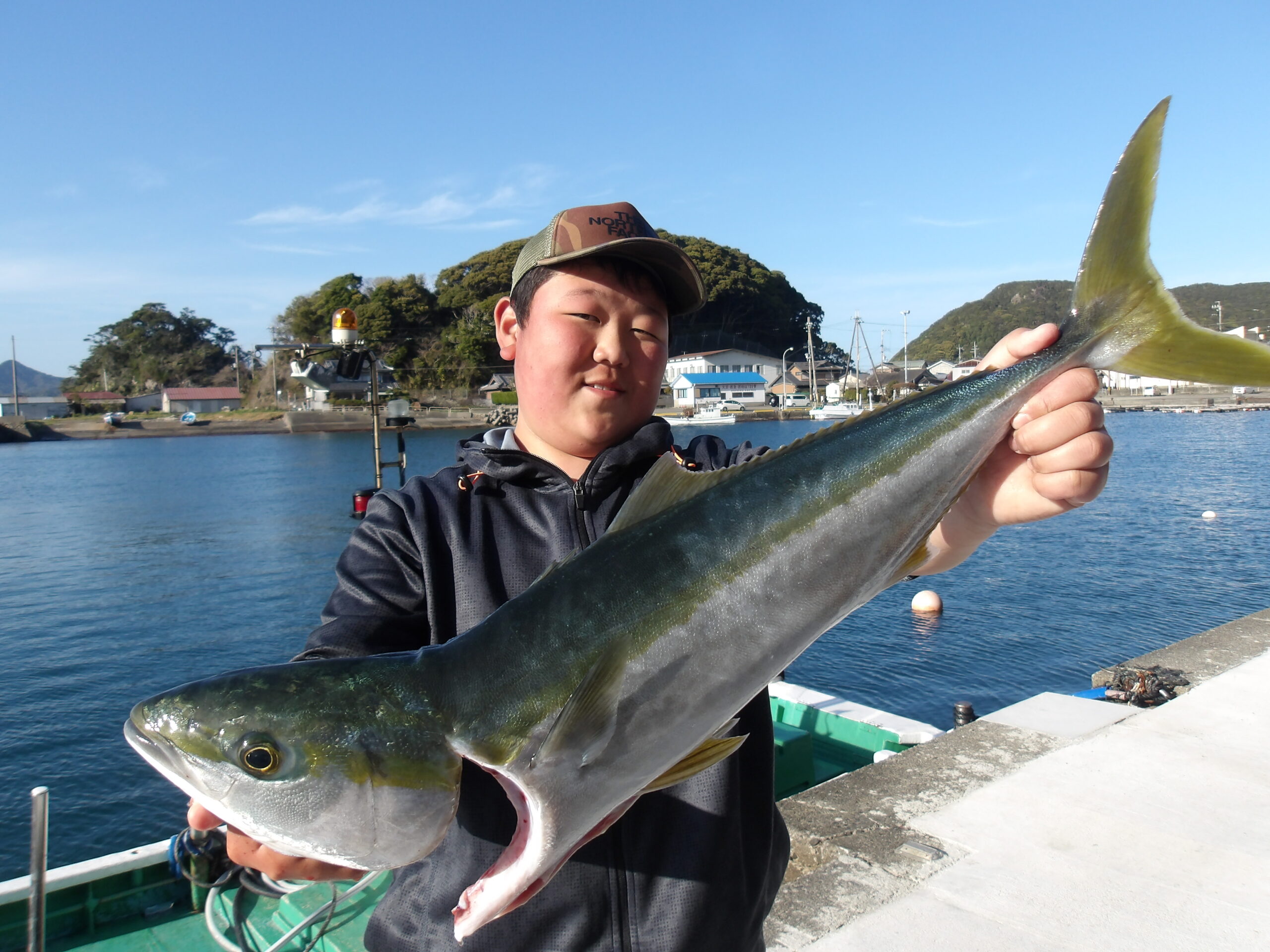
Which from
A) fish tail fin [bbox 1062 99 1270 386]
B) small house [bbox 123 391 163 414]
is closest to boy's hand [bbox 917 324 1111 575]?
fish tail fin [bbox 1062 99 1270 386]

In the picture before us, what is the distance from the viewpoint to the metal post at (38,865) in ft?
11.0

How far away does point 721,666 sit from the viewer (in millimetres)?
1703

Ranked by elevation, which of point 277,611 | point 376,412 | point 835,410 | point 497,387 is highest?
point 497,387

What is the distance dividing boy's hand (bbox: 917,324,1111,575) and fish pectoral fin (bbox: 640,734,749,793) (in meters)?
0.82

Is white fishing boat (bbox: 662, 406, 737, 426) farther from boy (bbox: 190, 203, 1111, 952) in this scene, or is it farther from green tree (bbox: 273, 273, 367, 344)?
boy (bbox: 190, 203, 1111, 952)

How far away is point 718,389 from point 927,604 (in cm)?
8307

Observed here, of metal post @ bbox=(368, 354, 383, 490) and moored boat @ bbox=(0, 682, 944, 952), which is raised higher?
metal post @ bbox=(368, 354, 383, 490)

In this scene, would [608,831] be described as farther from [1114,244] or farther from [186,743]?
[1114,244]

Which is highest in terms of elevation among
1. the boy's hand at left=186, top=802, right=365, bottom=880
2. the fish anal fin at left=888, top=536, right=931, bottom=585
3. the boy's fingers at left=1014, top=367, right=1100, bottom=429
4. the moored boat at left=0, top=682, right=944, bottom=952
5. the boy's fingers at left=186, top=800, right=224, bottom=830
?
the boy's fingers at left=1014, top=367, right=1100, bottom=429

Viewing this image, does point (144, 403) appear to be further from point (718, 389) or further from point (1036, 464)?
point (1036, 464)

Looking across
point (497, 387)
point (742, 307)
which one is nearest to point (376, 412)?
point (497, 387)

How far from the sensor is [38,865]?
3.47 meters

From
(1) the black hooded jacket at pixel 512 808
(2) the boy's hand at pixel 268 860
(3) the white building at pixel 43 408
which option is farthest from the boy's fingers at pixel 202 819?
(3) the white building at pixel 43 408

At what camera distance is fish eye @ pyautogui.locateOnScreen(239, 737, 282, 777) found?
5.19 feet
